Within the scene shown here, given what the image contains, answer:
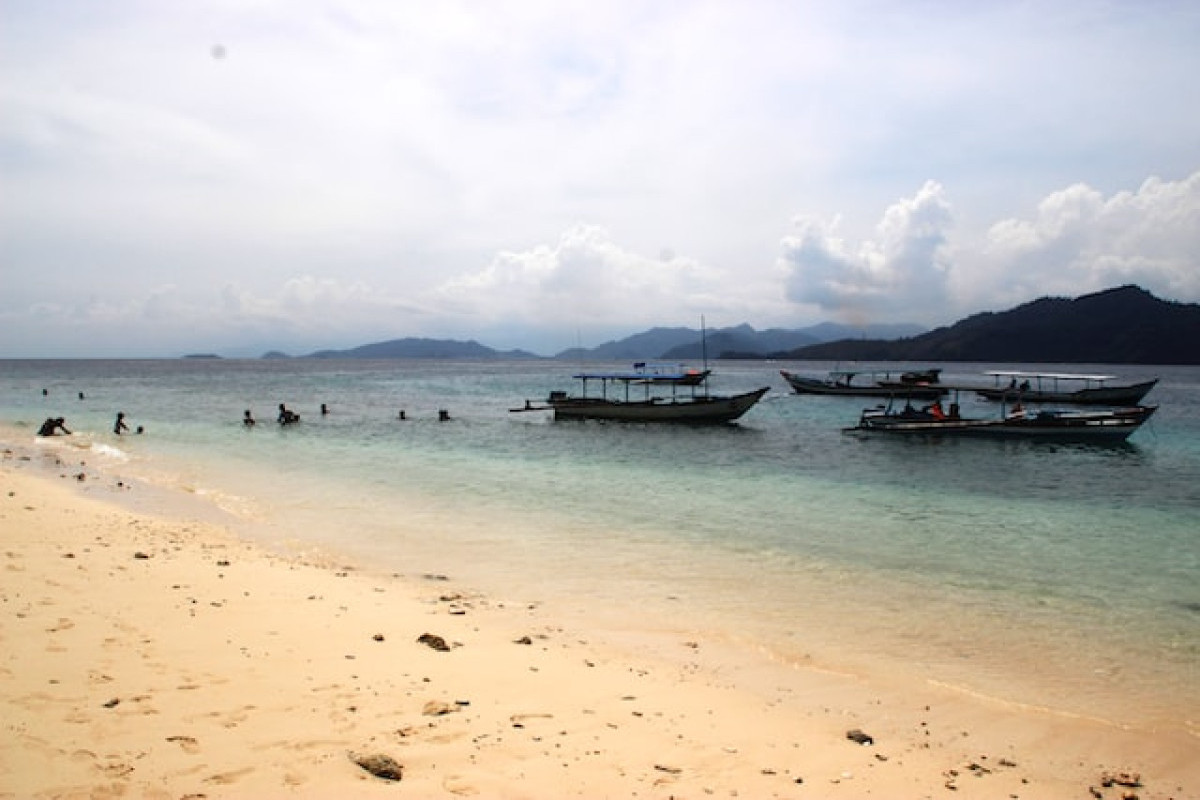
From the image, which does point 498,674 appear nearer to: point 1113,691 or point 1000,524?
point 1113,691

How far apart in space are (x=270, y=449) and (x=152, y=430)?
11.1 m

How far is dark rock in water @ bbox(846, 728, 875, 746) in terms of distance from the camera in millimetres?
6470

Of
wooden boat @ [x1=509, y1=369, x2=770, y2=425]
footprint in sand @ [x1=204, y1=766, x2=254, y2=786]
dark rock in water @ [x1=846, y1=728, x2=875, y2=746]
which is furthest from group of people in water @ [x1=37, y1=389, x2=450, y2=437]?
dark rock in water @ [x1=846, y1=728, x2=875, y2=746]

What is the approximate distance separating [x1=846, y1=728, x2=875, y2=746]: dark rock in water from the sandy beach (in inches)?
1.2

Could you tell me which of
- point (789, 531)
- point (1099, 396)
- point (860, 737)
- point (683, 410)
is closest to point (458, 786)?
point (860, 737)

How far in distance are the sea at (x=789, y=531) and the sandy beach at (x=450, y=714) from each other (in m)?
0.92

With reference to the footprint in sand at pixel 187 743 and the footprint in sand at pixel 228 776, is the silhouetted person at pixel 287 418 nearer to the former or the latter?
the footprint in sand at pixel 187 743

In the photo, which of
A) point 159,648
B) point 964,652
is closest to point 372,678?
point 159,648

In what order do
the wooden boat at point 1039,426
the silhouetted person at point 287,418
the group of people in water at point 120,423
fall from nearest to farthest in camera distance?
1. the group of people in water at point 120,423
2. the wooden boat at point 1039,426
3. the silhouetted person at point 287,418

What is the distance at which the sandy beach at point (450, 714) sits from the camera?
5.12 metres

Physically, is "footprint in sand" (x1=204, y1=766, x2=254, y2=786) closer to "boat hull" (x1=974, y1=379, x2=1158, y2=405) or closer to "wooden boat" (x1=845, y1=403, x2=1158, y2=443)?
"wooden boat" (x1=845, y1=403, x2=1158, y2=443)

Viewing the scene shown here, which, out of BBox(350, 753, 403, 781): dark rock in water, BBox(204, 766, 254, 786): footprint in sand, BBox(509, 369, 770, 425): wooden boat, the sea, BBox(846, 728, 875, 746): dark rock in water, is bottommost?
the sea

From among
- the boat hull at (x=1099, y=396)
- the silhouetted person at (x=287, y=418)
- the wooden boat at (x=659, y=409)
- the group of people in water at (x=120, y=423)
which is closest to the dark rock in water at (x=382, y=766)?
the group of people in water at (x=120, y=423)

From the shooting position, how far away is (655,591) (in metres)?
11.7
